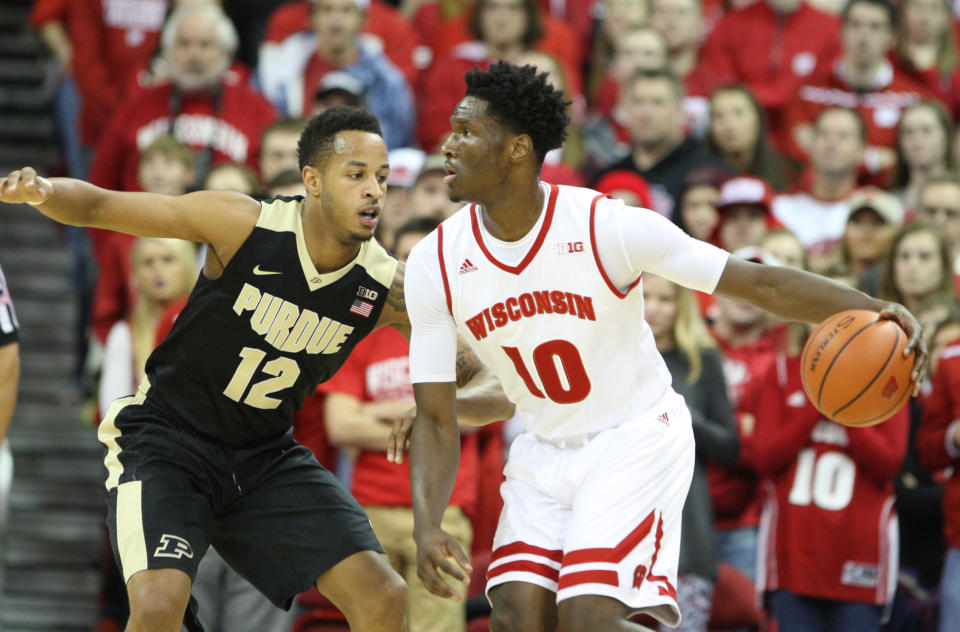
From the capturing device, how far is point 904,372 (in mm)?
4445

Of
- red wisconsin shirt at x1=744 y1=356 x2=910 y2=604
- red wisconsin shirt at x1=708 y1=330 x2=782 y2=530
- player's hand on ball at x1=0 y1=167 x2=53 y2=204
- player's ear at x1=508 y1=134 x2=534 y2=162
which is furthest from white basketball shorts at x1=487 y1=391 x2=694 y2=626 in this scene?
red wisconsin shirt at x1=708 y1=330 x2=782 y2=530

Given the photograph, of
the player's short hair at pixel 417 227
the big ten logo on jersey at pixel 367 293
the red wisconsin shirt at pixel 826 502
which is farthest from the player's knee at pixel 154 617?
the red wisconsin shirt at pixel 826 502

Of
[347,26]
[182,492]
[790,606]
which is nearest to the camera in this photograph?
[182,492]

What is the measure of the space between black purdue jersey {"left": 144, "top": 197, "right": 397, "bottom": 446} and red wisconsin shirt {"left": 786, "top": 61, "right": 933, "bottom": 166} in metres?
5.24

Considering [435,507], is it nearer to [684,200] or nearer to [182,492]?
[182,492]

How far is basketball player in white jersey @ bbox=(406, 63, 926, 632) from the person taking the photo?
176 inches

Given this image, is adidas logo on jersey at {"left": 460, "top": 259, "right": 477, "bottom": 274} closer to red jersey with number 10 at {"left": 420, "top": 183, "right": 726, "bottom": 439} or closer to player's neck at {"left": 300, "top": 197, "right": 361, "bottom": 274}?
red jersey with number 10 at {"left": 420, "top": 183, "right": 726, "bottom": 439}

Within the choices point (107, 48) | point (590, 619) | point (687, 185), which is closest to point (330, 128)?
point (590, 619)

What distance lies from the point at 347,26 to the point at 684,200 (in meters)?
2.50

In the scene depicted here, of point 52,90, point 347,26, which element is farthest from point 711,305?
point 52,90

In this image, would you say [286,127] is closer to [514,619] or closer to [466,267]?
[466,267]

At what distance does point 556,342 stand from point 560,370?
103mm

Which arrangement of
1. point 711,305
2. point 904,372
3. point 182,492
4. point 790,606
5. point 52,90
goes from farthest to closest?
point 52,90 < point 711,305 < point 790,606 < point 182,492 < point 904,372

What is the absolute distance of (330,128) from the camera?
5.05 meters
